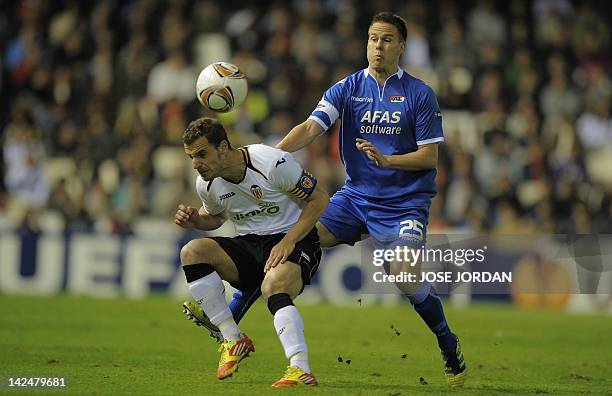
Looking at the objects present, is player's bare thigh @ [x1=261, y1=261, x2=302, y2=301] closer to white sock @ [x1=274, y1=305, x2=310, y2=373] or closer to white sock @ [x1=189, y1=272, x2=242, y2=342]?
white sock @ [x1=274, y1=305, x2=310, y2=373]

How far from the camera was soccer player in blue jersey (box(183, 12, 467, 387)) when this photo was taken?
9117 millimetres

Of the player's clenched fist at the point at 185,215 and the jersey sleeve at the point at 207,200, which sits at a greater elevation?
the jersey sleeve at the point at 207,200

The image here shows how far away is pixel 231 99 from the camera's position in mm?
9555

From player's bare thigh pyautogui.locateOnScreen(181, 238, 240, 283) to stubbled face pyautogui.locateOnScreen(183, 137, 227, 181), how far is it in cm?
61

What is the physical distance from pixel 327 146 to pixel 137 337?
25.9ft

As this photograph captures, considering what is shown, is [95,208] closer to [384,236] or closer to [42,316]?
[42,316]

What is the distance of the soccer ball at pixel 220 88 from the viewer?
950 centimetres

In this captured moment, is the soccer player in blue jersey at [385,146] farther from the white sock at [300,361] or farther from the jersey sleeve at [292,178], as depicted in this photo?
the white sock at [300,361]

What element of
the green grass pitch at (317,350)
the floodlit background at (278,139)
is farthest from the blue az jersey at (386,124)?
the floodlit background at (278,139)

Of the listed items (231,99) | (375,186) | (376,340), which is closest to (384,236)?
(375,186)

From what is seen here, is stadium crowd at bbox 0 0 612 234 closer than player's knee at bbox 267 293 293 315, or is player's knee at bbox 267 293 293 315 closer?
player's knee at bbox 267 293 293 315

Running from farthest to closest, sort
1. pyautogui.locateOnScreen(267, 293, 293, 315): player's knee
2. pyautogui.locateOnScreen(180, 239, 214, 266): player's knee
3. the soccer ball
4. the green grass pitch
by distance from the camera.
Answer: the soccer ball
the green grass pitch
pyautogui.locateOnScreen(180, 239, 214, 266): player's knee
pyautogui.locateOnScreen(267, 293, 293, 315): player's knee

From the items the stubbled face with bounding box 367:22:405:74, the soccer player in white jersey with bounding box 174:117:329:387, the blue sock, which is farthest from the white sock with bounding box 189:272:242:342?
the stubbled face with bounding box 367:22:405:74

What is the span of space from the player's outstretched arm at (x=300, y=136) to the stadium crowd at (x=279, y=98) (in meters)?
9.21
